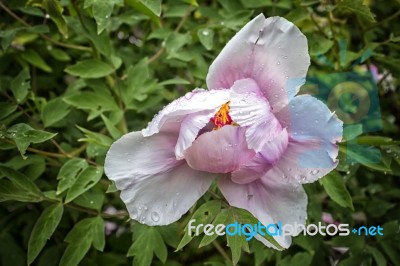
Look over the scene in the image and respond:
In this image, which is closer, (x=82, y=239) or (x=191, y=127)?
A: (x=191, y=127)

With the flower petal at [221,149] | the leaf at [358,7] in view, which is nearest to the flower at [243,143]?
the flower petal at [221,149]

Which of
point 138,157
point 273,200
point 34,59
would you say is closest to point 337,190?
point 273,200

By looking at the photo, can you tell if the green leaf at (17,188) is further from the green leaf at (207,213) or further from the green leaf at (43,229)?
the green leaf at (207,213)

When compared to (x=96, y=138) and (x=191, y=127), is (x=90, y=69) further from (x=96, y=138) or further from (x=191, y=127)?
(x=191, y=127)

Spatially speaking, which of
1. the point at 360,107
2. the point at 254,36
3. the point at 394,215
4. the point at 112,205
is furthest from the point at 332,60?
the point at 112,205

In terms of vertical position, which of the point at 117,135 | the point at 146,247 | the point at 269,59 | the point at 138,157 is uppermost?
the point at 269,59

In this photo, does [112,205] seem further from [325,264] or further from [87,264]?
[325,264]
